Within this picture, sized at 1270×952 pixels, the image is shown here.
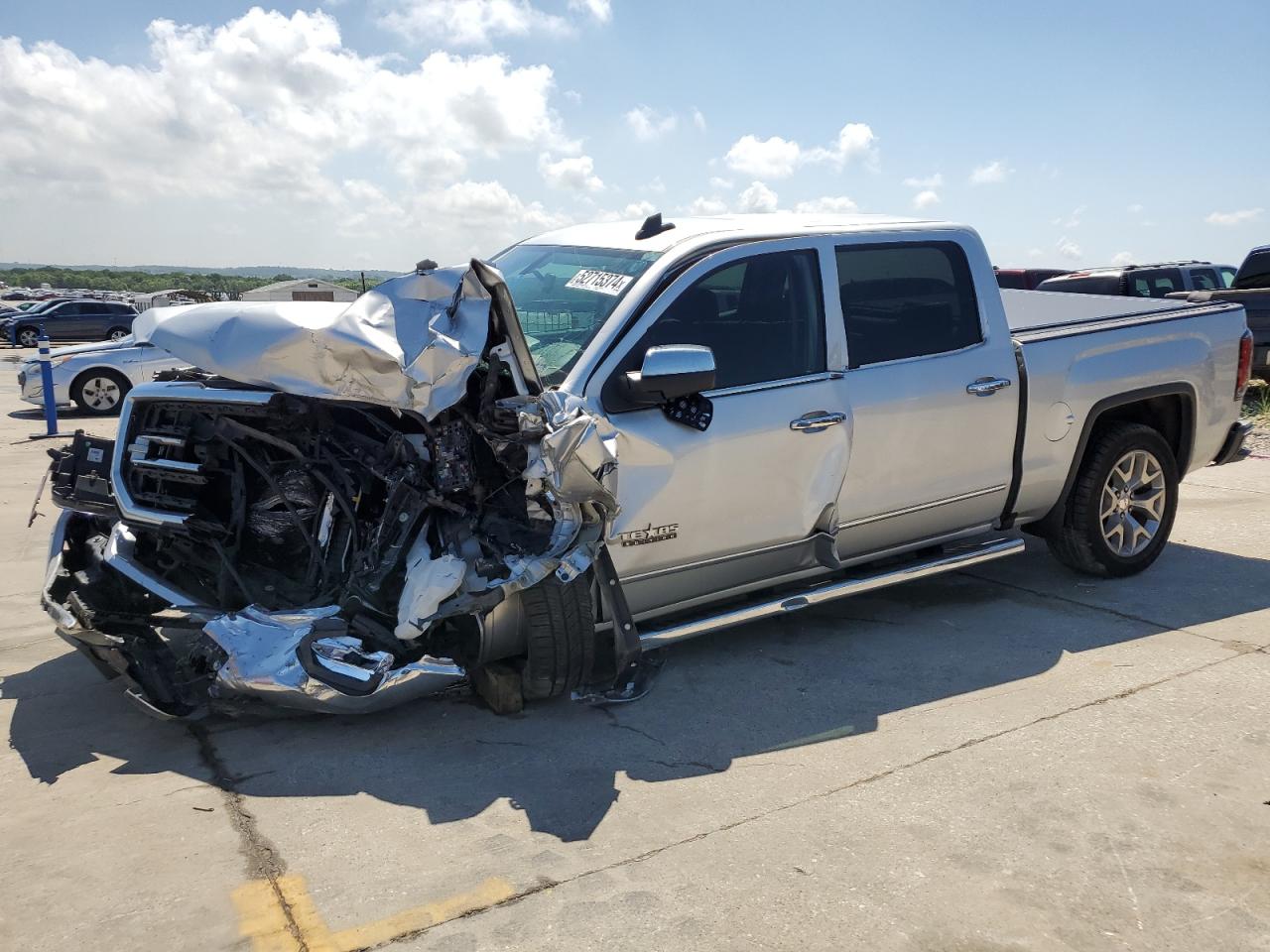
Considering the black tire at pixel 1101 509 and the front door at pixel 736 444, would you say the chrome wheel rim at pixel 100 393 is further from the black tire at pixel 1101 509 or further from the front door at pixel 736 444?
A: the black tire at pixel 1101 509

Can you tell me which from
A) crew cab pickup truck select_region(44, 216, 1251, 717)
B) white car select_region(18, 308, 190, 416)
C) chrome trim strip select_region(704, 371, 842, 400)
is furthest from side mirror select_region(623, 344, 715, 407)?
white car select_region(18, 308, 190, 416)

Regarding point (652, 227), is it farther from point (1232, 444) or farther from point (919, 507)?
point (1232, 444)

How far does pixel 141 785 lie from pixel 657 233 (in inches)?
123

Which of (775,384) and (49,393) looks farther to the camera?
(49,393)

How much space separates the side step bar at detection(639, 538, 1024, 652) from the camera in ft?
14.5

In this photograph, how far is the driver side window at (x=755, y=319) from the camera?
179 inches

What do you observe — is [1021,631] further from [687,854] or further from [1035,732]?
[687,854]

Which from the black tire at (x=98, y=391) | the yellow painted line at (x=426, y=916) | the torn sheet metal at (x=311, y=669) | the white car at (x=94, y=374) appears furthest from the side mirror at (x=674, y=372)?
the black tire at (x=98, y=391)

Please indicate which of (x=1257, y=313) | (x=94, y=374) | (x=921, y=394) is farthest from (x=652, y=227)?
(x=94, y=374)

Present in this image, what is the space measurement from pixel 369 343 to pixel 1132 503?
4386 mm

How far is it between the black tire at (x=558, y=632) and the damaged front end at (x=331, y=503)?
0.06m

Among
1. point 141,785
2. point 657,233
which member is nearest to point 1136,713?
point 657,233

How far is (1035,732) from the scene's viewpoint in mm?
4188

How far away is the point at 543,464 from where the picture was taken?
13.1 ft
